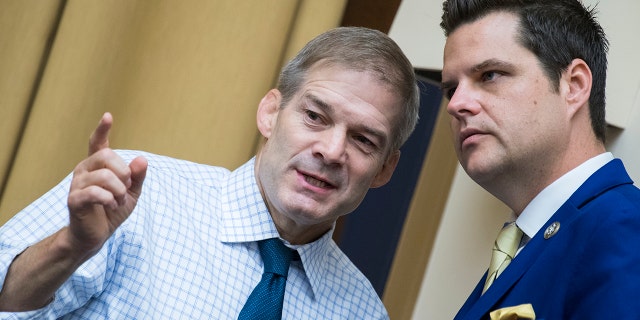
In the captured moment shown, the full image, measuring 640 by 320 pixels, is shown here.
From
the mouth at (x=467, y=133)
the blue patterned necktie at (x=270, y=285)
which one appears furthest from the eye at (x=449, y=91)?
the blue patterned necktie at (x=270, y=285)

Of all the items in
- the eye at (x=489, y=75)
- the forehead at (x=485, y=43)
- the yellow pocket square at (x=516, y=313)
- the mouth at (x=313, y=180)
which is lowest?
the yellow pocket square at (x=516, y=313)

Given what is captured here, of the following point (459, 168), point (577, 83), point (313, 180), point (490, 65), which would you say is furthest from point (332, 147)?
point (459, 168)

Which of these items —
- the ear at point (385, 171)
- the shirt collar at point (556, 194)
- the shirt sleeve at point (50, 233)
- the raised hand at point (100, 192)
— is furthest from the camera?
the ear at point (385, 171)

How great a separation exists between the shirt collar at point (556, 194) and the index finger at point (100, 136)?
62 cm

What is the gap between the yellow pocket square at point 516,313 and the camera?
1114 mm

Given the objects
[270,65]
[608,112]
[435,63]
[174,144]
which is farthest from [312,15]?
[608,112]

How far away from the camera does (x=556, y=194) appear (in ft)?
4.21

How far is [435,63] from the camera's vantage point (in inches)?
67.9

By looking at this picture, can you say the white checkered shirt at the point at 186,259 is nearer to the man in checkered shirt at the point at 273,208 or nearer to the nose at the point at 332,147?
the man in checkered shirt at the point at 273,208

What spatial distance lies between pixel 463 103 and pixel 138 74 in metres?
0.67

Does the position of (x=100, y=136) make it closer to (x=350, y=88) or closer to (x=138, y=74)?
(x=350, y=88)

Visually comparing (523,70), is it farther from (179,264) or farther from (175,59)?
(175,59)

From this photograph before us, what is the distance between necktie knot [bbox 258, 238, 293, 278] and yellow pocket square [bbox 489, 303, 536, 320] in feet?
1.15

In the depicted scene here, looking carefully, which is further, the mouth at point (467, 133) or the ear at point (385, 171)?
the ear at point (385, 171)
